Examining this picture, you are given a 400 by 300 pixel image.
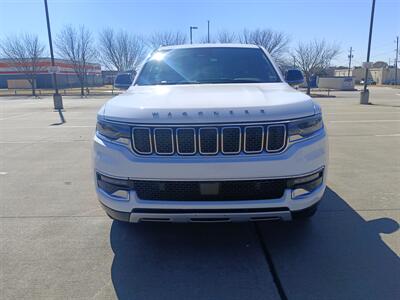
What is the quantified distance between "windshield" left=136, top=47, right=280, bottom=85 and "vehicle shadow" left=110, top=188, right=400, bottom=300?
1696 mm

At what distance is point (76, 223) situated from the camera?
3.88 metres

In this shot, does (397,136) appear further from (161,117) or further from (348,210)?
(161,117)

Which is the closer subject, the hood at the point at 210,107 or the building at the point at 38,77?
the hood at the point at 210,107

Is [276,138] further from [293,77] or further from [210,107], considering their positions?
[293,77]

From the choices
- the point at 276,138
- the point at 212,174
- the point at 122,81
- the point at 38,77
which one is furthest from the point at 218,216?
the point at 38,77

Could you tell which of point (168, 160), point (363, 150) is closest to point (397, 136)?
point (363, 150)

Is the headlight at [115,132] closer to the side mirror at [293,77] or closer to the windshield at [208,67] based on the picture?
the windshield at [208,67]

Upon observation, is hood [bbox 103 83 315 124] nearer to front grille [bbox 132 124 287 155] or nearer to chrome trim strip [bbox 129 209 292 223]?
front grille [bbox 132 124 287 155]

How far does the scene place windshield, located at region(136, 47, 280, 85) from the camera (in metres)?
4.13

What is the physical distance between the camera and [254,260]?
3.03 m

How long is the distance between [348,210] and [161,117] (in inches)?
104

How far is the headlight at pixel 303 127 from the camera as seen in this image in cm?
271

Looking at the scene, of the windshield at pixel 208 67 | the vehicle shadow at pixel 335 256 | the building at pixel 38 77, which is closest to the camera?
the vehicle shadow at pixel 335 256

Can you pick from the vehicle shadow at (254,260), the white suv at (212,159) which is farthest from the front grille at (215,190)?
the vehicle shadow at (254,260)
